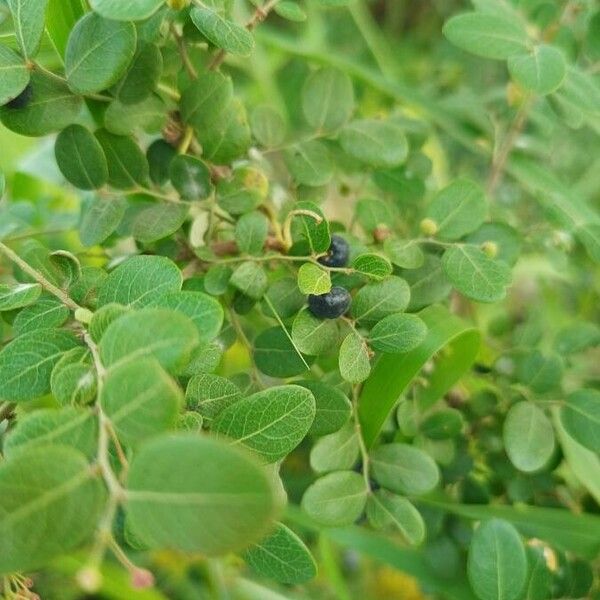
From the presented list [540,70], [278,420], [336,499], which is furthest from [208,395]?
[540,70]

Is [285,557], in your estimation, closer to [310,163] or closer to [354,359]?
[354,359]

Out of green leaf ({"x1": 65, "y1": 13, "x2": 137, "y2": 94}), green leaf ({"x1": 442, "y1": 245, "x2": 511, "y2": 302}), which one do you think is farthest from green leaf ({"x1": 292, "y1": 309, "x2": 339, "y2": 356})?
green leaf ({"x1": 65, "y1": 13, "x2": 137, "y2": 94})

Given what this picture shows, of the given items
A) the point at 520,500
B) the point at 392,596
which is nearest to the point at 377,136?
the point at 520,500

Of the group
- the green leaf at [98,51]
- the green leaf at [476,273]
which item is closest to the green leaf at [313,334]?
the green leaf at [476,273]

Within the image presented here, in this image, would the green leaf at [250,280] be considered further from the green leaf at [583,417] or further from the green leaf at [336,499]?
the green leaf at [583,417]

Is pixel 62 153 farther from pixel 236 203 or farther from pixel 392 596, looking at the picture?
pixel 392 596

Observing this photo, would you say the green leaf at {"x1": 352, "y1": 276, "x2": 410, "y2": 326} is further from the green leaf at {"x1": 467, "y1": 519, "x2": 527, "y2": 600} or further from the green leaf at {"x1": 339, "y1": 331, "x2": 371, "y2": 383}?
the green leaf at {"x1": 467, "y1": 519, "x2": 527, "y2": 600}

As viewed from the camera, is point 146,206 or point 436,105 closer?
point 146,206
